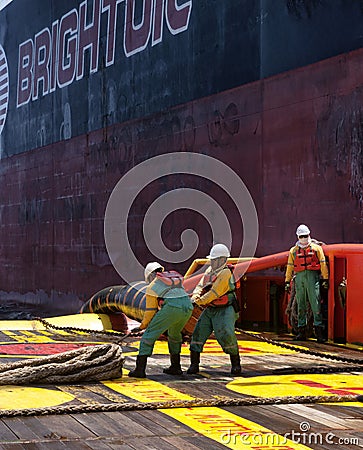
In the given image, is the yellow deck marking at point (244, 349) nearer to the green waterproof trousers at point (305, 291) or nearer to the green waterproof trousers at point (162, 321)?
Result: the green waterproof trousers at point (305, 291)

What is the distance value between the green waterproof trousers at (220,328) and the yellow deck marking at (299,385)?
0.38m

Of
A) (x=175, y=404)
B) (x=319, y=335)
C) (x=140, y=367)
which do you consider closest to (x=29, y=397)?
(x=175, y=404)

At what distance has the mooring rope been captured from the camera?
635cm

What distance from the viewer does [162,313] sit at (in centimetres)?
827

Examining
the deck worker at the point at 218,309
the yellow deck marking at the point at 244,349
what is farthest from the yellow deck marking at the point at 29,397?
the yellow deck marking at the point at 244,349

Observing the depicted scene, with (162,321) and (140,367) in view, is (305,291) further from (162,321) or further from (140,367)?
(140,367)

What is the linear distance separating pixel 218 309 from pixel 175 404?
198 cm

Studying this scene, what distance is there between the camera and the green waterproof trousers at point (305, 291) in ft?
37.0

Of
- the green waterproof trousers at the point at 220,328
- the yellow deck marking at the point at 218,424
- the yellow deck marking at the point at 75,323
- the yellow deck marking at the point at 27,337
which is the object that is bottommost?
the yellow deck marking at the point at 218,424

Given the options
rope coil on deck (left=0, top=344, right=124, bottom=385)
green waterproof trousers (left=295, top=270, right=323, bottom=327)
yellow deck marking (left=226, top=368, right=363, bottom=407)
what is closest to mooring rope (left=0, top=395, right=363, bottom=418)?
yellow deck marking (left=226, top=368, right=363, bottom=407)

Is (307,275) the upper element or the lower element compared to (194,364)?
upper

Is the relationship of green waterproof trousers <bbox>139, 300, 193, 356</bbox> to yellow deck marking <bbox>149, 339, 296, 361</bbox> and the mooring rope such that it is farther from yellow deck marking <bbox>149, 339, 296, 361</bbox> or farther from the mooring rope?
yellow deck marking <bbox>149, 339, 296, 361</bbox>

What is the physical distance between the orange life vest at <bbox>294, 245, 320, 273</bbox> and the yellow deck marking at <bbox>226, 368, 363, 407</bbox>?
2959mm

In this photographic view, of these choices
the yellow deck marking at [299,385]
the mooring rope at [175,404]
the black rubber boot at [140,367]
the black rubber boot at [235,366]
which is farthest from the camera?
the black rubber boot at [235,366]
